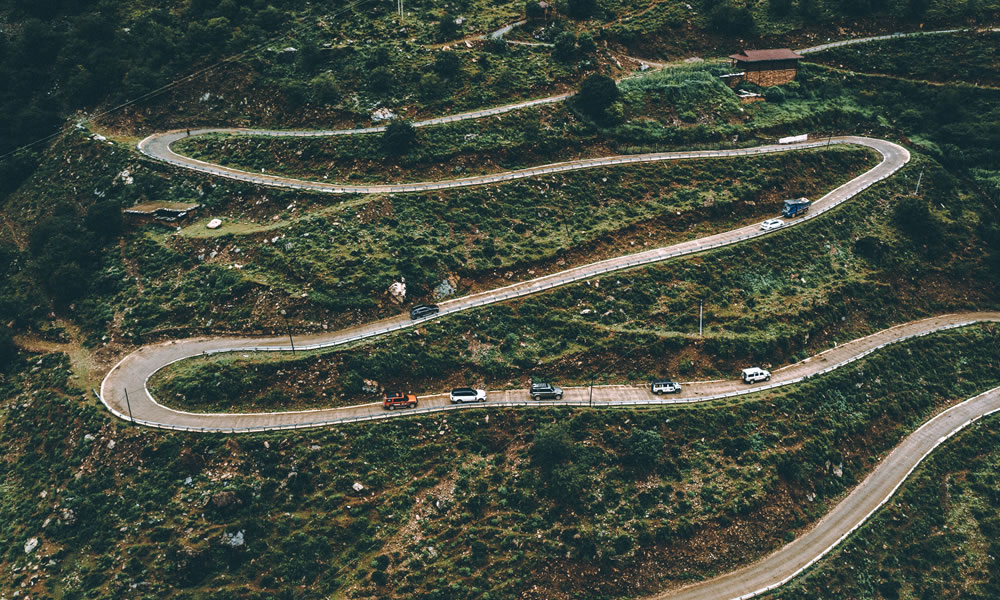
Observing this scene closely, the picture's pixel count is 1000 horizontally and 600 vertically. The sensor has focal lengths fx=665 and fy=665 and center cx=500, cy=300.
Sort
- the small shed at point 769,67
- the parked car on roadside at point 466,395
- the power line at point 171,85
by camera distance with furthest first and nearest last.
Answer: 1. the small shed at point 769,67
2. the power line at point 171,85
3. the parked car on roadside at point 466,395

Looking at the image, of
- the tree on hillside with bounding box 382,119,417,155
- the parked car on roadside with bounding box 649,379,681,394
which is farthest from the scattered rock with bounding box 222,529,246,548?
the tree on hillside with bounding box 382,119,417,155

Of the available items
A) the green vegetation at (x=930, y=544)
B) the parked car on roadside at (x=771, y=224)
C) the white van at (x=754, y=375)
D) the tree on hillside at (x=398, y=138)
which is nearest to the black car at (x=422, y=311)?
the tree on hillside at (x=398, y=138)

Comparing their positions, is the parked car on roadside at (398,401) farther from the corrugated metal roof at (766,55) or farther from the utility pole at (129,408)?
the corrugated metal roof at (766,55)

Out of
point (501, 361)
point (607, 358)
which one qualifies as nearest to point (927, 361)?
point (607, 358)

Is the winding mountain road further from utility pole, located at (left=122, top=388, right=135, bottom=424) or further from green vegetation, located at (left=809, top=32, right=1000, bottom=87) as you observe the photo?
green vegetation, located at (left=809, top=32, right=1000, bottom=87)

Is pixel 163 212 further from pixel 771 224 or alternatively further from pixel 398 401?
pixel 771 224

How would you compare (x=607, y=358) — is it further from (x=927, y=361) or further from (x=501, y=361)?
(x=927, y=361)
